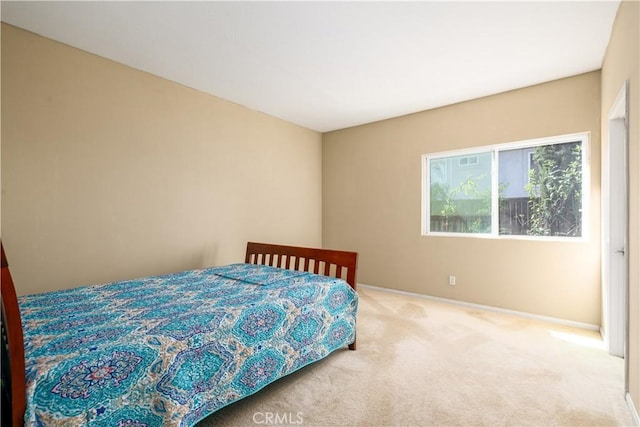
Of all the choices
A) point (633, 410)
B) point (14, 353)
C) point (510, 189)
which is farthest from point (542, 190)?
point (14, 353)

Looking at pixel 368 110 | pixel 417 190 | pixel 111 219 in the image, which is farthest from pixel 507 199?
pixel 111 219

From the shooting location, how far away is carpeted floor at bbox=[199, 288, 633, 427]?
175 cm

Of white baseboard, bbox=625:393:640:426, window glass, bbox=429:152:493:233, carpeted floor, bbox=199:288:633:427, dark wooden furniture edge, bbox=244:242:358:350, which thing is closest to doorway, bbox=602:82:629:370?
carpeted floor, bbox=199:288:633:427

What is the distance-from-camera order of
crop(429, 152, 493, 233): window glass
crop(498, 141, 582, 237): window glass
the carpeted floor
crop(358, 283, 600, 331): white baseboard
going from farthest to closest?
crop(429, 152, 493, 233): window glass, crop(498, 141, 582, 237): window glass, crop(358, 283, 600, 331): white baseboard, the carpeted floor

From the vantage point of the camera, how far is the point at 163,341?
4.87ft

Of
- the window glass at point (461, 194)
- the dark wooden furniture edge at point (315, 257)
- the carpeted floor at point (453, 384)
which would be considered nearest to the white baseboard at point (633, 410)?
the carpeted floor at point (453, 384)

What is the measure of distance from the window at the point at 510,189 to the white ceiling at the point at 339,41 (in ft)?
2.45

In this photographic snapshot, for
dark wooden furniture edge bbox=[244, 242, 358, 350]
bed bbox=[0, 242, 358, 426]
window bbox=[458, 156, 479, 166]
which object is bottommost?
bed bbox=[0, 242, 358, 426]

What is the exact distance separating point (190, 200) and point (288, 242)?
164 centimetres

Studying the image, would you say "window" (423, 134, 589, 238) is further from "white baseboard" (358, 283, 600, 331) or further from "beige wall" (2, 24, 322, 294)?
"beige wall" (2, 24, 322, 294)

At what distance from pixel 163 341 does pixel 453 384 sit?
1.83 meters

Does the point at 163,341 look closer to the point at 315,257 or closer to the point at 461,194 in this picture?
the point at 315,257

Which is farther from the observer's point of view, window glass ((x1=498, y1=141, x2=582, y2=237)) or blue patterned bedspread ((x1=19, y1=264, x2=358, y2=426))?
window glass ((x1=498, y1=141, x2=582, y2=237))

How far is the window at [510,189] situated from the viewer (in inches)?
127
